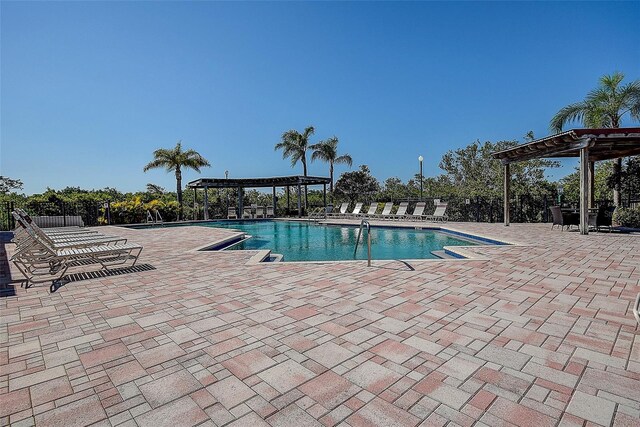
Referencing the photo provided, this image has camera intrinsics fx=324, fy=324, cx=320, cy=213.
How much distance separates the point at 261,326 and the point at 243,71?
14022 millimetres

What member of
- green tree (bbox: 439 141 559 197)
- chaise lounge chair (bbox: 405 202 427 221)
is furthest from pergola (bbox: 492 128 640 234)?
chaise lounge chair (bbox: 405 202 427 221)

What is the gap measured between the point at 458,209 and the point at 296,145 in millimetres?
12351

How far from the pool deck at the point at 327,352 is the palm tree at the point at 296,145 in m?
20.1

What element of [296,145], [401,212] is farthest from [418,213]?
[296,145]

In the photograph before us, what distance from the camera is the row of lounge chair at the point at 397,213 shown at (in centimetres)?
1558

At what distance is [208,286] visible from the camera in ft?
13.8

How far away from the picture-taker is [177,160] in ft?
70.0

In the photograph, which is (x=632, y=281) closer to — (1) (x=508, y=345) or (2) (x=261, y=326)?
(1) (x=508, y=345)

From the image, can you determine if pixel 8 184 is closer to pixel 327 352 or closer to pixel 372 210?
pixel 372 210

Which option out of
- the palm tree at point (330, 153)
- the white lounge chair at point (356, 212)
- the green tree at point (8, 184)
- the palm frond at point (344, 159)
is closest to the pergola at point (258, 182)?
the white lounge chair at point (356, 212)

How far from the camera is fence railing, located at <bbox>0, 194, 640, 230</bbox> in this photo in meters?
14.4

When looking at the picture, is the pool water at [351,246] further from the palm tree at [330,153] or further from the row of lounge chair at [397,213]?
the palm tree at [330,153]

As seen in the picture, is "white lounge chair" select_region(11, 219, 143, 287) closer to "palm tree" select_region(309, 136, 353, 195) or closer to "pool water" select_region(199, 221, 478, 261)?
"pool water" select_region(199, 221, 478, 261)

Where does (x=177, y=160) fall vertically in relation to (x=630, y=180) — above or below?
above
